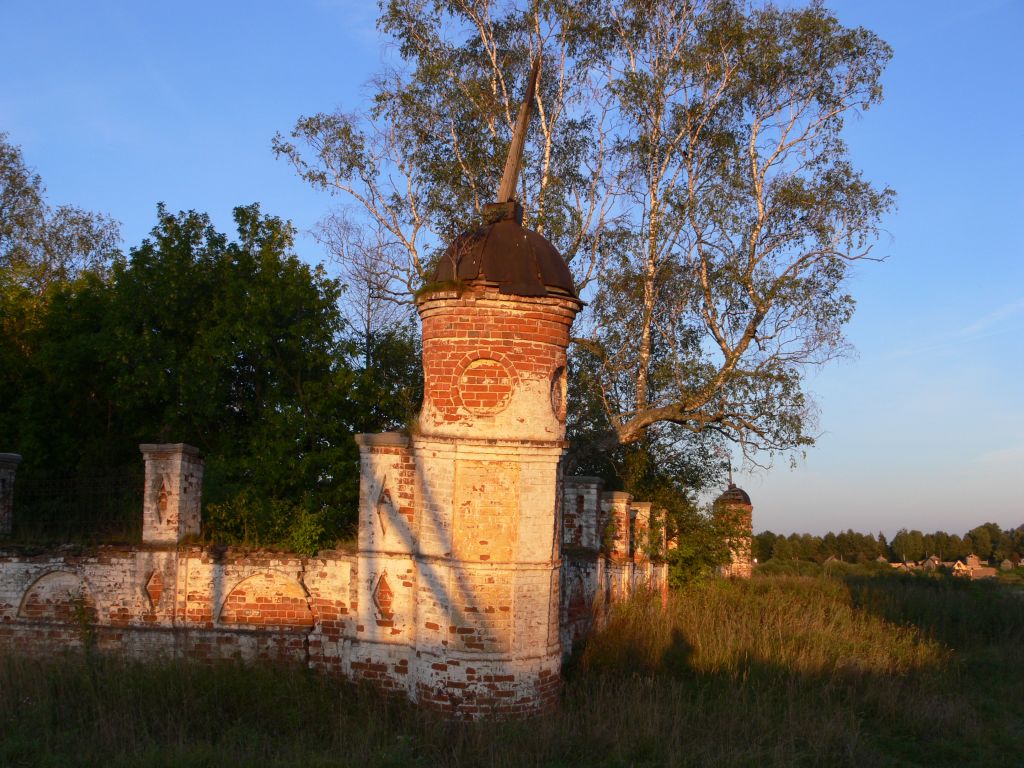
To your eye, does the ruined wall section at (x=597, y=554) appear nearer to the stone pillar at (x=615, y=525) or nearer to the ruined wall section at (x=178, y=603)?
the stone pillar at (x=615, y=525)

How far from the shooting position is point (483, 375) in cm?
791

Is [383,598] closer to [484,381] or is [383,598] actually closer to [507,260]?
[484,381]

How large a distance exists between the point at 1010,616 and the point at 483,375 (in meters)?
12.8

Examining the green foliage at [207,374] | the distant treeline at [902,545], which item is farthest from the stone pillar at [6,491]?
the distant treeline at [902,545]

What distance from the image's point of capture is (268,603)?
864cm

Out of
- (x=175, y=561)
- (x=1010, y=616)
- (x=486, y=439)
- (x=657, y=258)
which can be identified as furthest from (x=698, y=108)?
(x=175, y=561)

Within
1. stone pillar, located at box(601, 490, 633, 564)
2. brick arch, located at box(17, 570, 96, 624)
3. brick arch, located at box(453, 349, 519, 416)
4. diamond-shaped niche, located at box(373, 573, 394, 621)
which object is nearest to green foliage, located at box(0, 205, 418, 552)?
stone pillar, located at box(601, 490, 633, 564)

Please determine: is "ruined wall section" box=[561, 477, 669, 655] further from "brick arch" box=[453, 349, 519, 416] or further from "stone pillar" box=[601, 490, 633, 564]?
"brick arch" box=[453, 349, 519, 416]

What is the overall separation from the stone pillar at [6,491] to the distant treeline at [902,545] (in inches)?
1589

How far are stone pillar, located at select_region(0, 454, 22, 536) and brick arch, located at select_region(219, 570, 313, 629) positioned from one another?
279 centimetres

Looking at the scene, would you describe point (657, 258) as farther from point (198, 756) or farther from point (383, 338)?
point (198, 756)

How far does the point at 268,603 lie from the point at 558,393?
3.54m

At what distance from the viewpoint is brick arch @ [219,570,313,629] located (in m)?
8.59

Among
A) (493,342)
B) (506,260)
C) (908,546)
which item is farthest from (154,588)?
(908,546)
